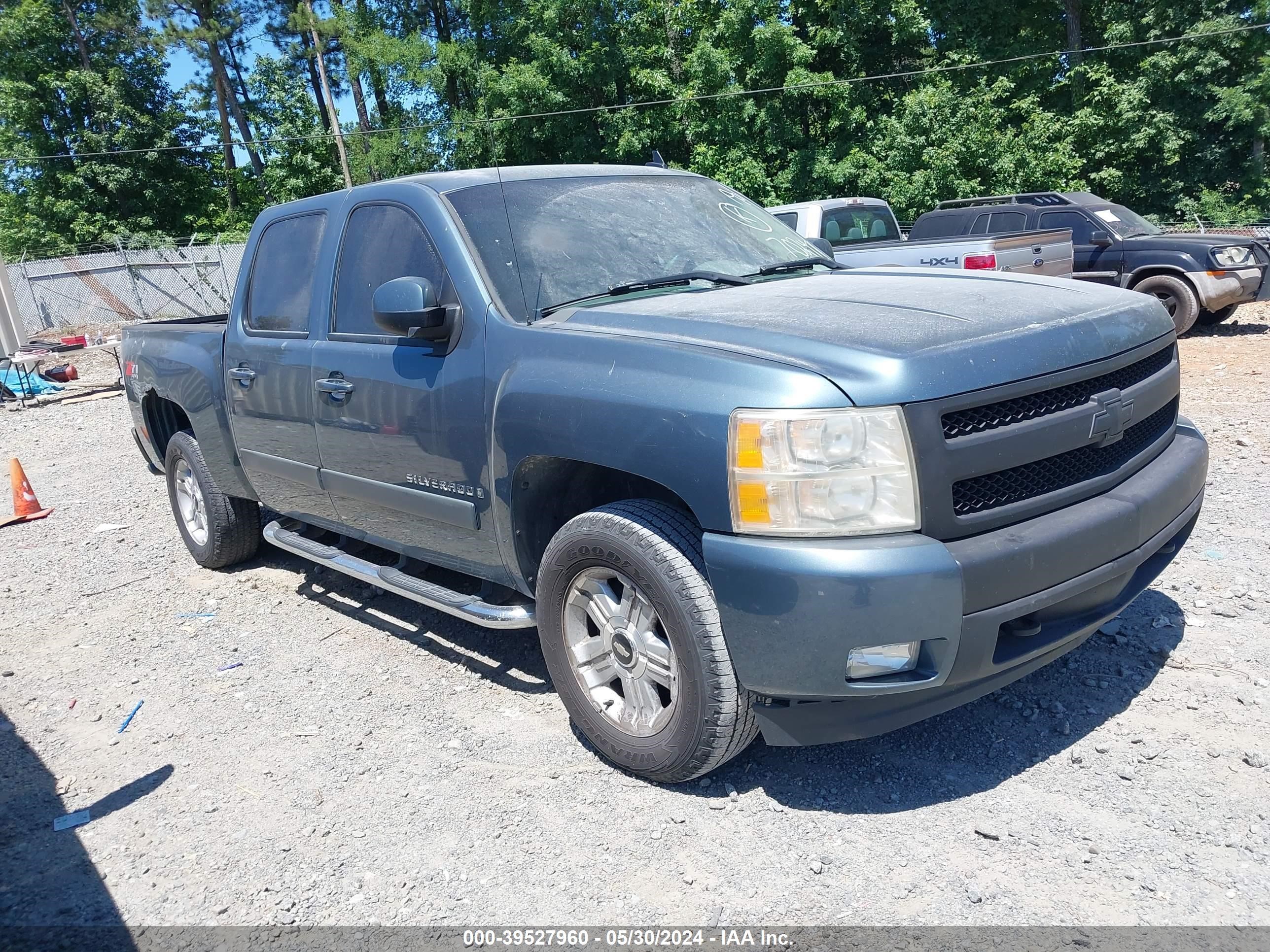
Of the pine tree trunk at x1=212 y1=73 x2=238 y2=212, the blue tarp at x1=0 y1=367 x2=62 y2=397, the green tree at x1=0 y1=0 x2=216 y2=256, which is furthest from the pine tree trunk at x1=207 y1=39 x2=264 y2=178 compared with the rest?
the blue tarp at x1=0 y1=367 x2=62 y2=397

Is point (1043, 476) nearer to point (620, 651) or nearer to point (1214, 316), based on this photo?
point (620, 651)

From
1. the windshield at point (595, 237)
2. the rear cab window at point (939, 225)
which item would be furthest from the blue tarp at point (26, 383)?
the windshield at point (595, 237)

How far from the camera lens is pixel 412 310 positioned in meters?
3.49

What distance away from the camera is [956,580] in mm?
2578

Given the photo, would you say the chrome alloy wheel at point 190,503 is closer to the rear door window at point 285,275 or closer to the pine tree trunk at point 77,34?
the rear door window at point 285,275

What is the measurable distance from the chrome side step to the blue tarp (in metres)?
13.5

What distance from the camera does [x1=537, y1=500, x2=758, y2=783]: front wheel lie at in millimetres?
2857

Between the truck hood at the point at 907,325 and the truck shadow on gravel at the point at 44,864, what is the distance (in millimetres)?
2307

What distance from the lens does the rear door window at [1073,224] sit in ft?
42.4

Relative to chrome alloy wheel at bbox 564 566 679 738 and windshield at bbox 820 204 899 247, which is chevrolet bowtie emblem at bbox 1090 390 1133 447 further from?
windshield at bbox 820 204 899 247

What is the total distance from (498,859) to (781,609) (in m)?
1.18

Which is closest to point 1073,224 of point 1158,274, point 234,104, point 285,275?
A: point 1158,274

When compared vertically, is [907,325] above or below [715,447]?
above

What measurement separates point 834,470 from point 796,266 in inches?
68.9
